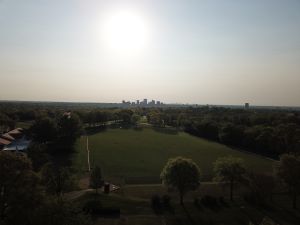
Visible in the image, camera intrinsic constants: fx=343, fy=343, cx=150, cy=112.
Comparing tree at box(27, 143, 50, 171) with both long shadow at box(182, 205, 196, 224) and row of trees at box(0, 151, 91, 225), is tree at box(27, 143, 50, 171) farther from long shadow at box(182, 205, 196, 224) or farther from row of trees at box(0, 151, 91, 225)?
long shadow at box(182, 205, 196, 224)

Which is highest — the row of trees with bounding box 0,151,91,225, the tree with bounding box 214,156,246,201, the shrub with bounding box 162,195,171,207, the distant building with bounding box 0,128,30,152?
the row of trees with bounding box 0,151,91,225

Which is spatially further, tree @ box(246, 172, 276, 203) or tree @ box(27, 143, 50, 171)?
tree @ box(27, 143, 50, 171)

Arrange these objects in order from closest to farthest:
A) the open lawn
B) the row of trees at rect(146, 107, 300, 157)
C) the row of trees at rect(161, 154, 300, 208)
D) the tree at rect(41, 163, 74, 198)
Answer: the open lawn
the tree at rect(41, 163, 74, 198)
the row of trees at rect(161, 154, 300, 208)
the row of trees at rect(146, 107, 300, 157)

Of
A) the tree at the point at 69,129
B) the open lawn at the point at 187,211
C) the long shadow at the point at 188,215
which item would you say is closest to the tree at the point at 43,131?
the tree at the point at 69,129

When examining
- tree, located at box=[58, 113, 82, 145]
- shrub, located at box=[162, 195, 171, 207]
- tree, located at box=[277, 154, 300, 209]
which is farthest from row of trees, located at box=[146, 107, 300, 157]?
tree, located at box=[58, 113, 82, 145]

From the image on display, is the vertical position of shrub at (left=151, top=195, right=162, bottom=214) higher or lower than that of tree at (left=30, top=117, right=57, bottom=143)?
lower

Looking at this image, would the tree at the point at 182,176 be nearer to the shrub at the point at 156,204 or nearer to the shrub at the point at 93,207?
the shrub at the point at 156,204

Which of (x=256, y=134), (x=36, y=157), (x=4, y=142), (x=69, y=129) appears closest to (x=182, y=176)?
(x=36, y=157)

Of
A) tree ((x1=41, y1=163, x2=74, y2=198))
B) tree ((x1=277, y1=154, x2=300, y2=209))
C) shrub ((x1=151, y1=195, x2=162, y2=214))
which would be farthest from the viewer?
tree ((x1=277, y1=154, x2=300, y2=209))
